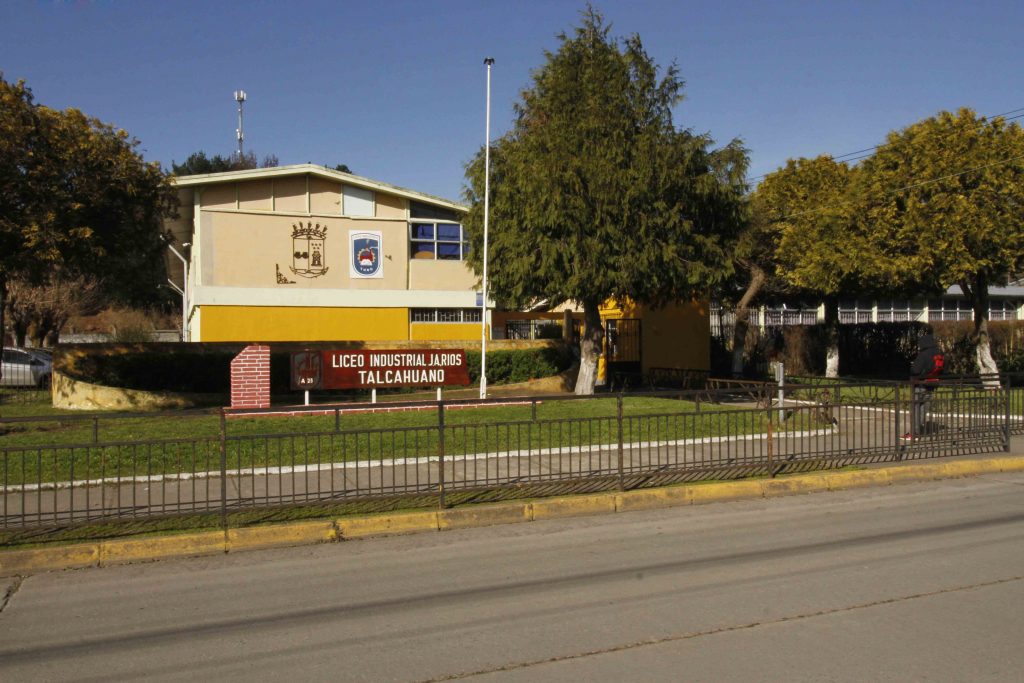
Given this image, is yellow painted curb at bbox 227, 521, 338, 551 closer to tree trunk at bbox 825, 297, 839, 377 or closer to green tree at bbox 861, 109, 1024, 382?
green tree at bbox 861, 109, 1024, 382

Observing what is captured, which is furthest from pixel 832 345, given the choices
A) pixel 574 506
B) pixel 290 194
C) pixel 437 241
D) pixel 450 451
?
pixel 574 506

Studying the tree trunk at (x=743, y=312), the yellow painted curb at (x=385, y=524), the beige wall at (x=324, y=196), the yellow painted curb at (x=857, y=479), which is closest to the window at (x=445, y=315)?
the beige wall at (x=324, y=196)

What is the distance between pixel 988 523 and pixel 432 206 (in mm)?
26279

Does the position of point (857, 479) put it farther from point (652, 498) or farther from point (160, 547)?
point (160, 547)

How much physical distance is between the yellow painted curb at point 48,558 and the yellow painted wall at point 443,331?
24.3m

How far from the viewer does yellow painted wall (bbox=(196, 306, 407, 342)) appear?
97.0 feet

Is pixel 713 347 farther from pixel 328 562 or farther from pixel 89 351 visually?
pixel 328 562

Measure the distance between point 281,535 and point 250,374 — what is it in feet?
34.2

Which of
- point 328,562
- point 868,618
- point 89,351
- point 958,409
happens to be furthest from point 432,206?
point 868,618

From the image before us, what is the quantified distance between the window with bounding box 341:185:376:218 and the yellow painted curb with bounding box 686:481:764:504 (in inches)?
Result: 928

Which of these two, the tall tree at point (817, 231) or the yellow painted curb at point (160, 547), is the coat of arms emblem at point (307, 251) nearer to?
the tall tree at point (817, 231)

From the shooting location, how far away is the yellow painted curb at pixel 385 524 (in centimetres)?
906

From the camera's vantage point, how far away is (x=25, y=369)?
26594 mm

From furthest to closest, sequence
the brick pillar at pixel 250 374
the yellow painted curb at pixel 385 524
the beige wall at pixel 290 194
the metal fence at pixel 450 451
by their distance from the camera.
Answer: the beige wall at pixel 290 194 → the brick pillar at pixel 250 374 → the metal fence at pixel 450 451 → the yellow painted curb at pixel 385 524
